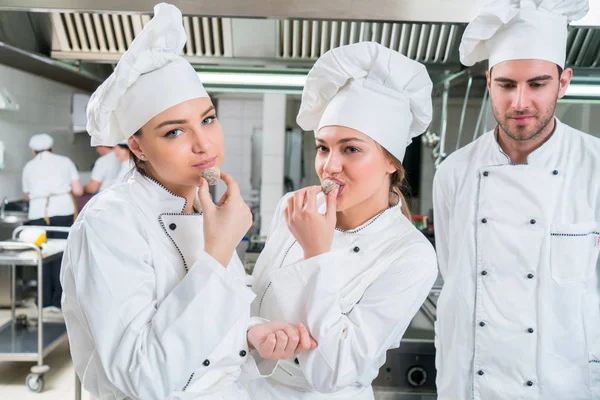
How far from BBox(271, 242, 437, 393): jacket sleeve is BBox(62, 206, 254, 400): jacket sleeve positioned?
183 mm

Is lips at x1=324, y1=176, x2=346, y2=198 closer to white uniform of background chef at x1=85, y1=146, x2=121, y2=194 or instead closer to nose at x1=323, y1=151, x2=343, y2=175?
nose at x1=323, y1=151, x2=343, y2=175

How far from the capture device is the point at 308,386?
140 cm

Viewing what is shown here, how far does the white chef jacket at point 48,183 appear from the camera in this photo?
6.02 meters

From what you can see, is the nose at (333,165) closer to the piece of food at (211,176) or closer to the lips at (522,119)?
the piece of food at (211,176)

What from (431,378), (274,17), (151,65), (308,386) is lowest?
(431,378)

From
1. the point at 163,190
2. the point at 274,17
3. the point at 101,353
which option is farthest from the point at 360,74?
the point at 101,353

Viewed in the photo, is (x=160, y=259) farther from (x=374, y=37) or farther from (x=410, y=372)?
(x=374, y=37)

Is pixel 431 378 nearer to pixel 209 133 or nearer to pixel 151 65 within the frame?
pixel 209 133

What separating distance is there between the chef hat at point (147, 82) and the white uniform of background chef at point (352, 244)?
14.6 inches

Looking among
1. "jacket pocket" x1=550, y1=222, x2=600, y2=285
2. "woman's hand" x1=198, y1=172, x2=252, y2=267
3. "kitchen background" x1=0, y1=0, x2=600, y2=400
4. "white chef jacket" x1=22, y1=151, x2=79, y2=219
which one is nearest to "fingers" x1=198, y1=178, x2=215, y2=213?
"woman's hand" x1=198, y1=172, x2=252, y2=267

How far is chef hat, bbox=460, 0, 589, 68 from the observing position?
1703mm

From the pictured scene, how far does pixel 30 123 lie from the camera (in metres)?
7.21

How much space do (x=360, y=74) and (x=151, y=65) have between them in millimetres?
542

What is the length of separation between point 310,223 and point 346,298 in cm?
26
